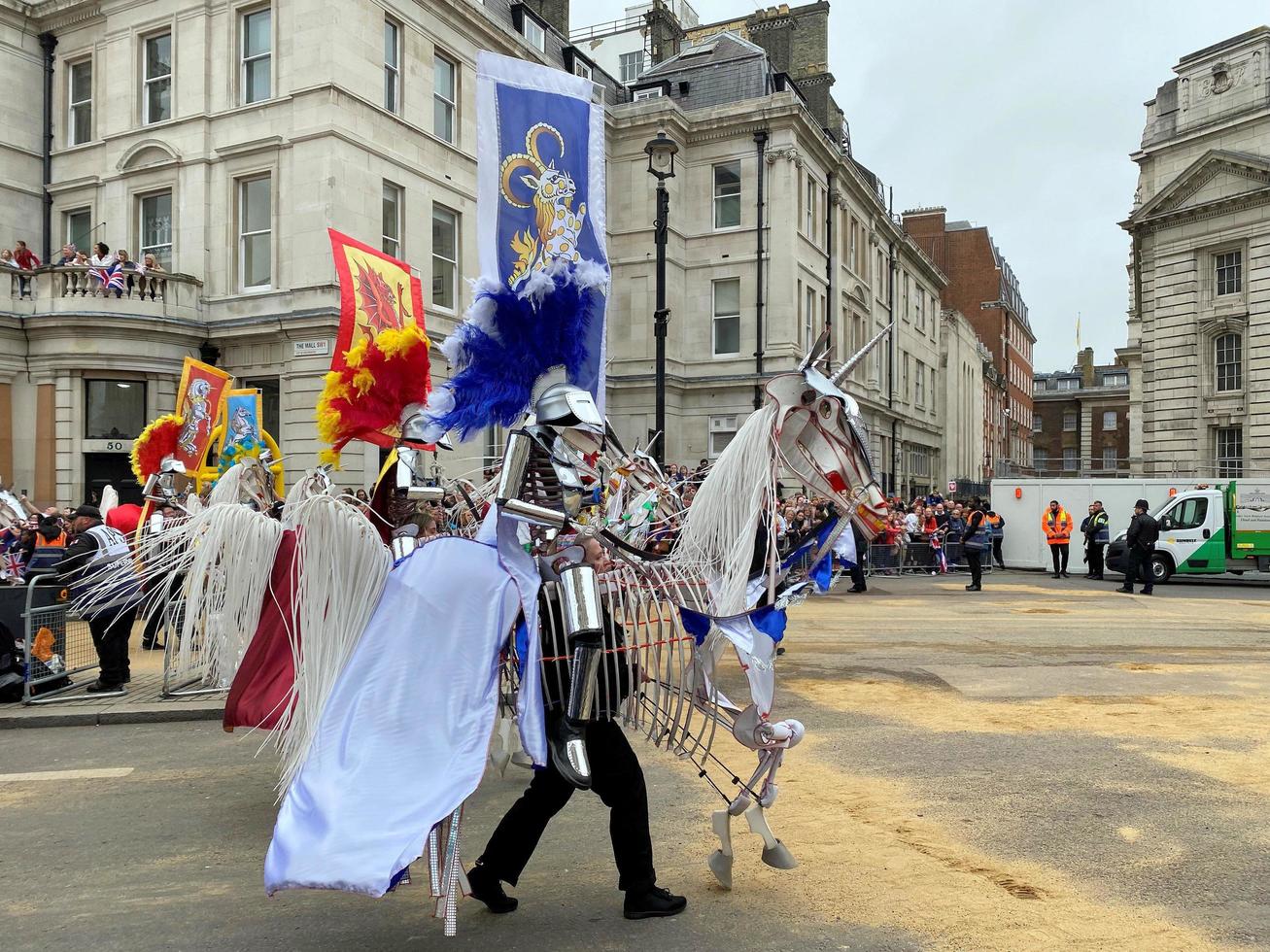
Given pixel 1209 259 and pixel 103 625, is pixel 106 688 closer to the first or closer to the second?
pixel 103 625

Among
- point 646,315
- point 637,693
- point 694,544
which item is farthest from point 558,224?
point 646,315

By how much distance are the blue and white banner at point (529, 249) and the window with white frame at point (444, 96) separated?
17.2m

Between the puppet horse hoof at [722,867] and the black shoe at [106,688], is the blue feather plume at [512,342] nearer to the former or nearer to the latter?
the puppet horse hoof at [722,867]

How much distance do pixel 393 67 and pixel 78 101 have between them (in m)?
7.71

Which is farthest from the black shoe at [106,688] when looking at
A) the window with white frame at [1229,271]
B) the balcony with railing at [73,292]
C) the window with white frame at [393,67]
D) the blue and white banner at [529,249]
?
the window with white frame at [1229,271]

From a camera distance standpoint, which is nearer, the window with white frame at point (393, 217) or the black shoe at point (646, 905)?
the black shoe at point (646, 905)

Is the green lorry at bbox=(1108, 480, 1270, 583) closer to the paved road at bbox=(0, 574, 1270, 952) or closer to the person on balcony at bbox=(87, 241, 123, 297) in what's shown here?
the paved road at bbox=(0, 574, 1270, 952)

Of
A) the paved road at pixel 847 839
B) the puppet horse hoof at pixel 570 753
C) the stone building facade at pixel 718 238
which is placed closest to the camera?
the puppet horse hoof at pixel 570 753

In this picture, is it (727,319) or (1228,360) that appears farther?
(1228,360)

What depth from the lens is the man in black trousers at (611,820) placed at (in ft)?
13.3

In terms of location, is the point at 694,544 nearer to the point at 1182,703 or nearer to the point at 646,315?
the point at 1182,703

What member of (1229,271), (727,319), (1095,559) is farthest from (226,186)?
(1229,271)

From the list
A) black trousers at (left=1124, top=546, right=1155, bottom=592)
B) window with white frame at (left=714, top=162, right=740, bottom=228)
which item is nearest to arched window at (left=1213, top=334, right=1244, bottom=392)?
window with white frame at (left=714, top=162, right=740, bottom=228)

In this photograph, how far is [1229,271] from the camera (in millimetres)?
35656
